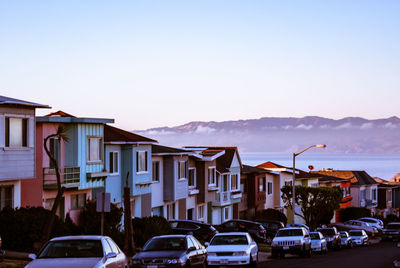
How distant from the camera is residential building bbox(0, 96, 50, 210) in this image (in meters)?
32.8

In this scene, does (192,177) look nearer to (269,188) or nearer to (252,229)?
(252,229)

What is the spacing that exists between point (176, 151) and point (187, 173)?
376 cm

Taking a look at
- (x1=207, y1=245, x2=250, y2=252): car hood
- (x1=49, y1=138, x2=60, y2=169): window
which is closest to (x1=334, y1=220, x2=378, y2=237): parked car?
(x1=49, y1=138, x2=60, y2=169): window

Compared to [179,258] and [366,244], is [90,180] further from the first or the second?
[366,244]

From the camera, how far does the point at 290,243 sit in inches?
1535

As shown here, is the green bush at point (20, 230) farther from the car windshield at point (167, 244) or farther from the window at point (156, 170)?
the window at point (156, 170)

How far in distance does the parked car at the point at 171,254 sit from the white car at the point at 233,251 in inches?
141

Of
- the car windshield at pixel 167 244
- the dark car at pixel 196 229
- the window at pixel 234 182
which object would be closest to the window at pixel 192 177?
the window at pixel 234 182

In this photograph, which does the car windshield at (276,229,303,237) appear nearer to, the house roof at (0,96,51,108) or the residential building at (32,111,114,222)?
the residential building at (32,111,114,222)

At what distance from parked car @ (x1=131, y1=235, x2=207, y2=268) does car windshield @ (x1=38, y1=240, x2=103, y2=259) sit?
483 centimetres

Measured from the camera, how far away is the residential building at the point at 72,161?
37.6 meters

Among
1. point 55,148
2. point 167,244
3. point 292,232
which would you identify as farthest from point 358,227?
point 167,244

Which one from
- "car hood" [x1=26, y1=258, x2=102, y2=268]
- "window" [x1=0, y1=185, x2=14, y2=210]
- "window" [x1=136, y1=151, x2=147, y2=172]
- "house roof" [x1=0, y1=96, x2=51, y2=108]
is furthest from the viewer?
"window" [x1=136, y1=151, x2=147, y2=172]

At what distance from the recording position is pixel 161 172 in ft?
177
